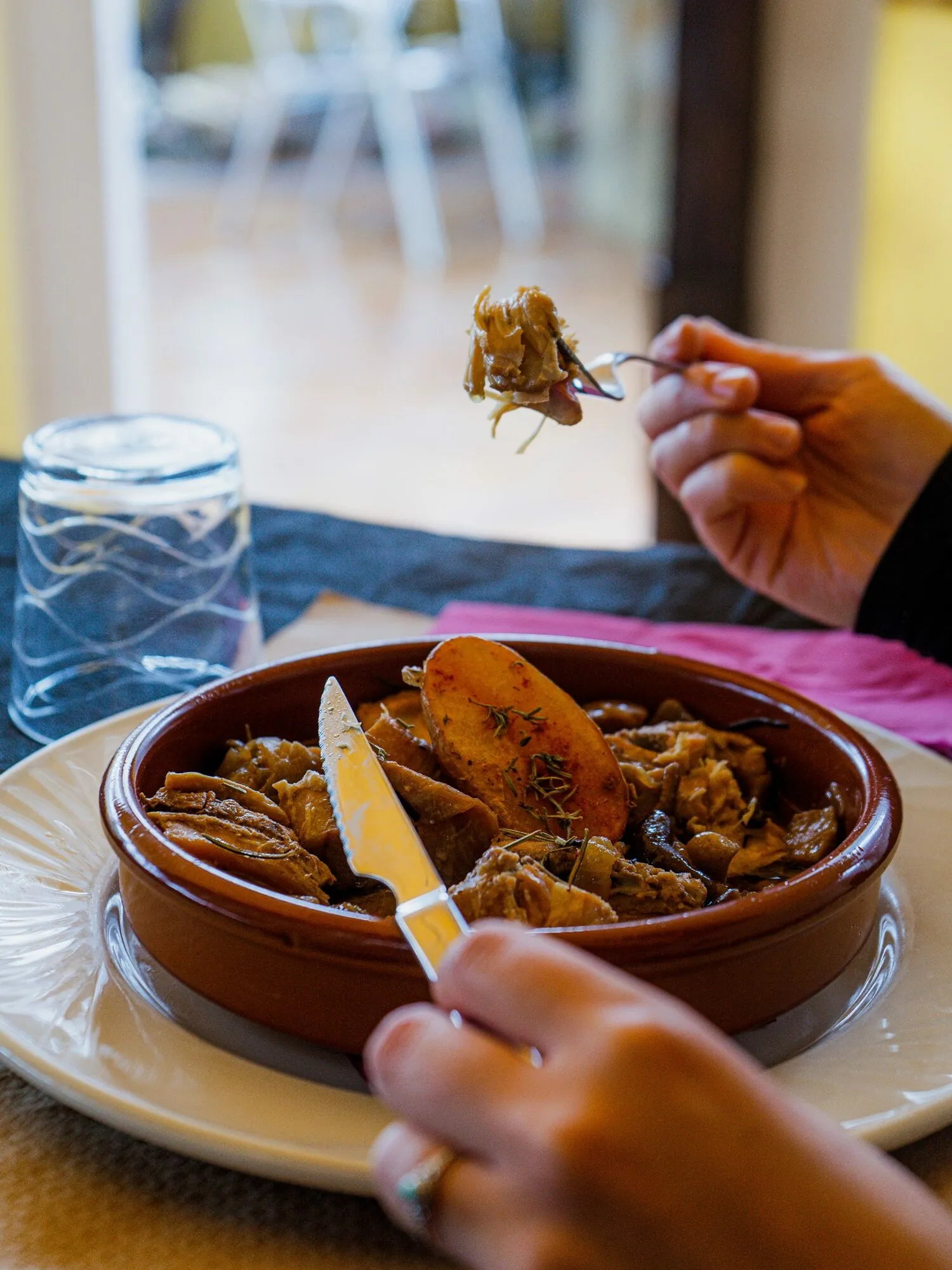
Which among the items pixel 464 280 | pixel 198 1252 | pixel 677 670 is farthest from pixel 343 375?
pixel 198 1252

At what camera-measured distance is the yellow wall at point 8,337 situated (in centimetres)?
344

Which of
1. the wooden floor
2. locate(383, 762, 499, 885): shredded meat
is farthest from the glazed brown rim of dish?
the wooden floor

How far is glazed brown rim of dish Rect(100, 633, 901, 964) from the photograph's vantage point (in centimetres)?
59

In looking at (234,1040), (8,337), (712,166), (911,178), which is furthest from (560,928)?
(8,337)

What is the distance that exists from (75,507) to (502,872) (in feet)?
2.05

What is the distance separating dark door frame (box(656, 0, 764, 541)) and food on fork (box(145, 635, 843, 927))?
6.36ft

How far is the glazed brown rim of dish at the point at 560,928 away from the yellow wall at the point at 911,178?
2504mm

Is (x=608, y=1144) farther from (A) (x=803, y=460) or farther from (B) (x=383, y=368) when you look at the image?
(B) (x=383, y=368)

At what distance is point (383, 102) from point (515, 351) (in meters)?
7.65

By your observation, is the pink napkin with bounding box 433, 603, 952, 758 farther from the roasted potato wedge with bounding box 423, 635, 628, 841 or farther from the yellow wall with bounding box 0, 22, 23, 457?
the yellow wall with bounding box 0, 22, 23, 457

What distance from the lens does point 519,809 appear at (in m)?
0.77

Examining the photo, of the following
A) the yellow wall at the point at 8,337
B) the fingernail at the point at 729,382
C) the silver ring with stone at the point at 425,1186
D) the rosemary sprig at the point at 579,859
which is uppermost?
the fingernail at the point at 729,382

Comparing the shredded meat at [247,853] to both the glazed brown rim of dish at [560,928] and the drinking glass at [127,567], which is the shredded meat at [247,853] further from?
the drinking glass at [127,567]

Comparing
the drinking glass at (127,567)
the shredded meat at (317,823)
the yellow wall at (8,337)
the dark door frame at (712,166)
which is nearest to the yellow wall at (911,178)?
the dark door frame at (712,166)
